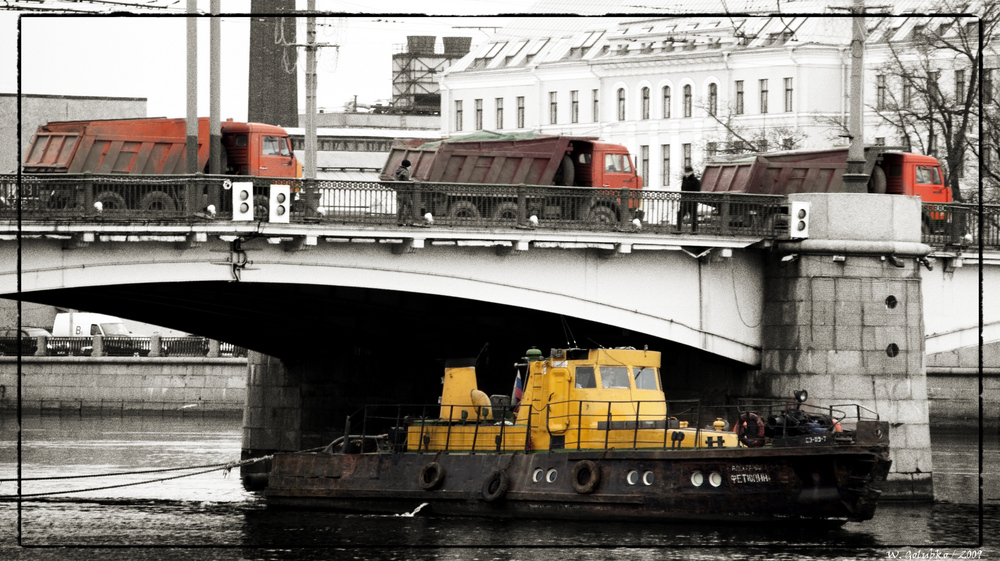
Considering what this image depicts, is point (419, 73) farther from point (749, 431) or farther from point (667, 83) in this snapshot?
point (749, 431)

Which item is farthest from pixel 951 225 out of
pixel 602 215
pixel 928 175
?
pixel 602 215

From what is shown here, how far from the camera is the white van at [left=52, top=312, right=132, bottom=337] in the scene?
275 feet

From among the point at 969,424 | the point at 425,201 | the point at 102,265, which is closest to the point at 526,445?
the point at 425,201

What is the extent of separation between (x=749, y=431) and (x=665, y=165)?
55353 millimetres

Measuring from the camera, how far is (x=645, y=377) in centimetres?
3488

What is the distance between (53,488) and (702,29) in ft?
169

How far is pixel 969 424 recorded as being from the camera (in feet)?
196

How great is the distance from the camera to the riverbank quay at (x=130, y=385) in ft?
239

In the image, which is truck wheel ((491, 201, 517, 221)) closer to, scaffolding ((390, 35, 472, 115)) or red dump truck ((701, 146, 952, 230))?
red dump truck ((701, 146, 952, 230))

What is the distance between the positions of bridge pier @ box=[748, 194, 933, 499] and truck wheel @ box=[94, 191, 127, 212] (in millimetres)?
12646

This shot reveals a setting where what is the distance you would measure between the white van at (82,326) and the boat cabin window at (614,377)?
51629mm

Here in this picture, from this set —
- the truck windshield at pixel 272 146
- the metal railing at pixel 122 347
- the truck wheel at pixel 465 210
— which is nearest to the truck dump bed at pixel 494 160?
the truck windshield at pixel 272 146

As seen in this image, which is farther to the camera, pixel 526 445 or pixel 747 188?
pixel 747 188

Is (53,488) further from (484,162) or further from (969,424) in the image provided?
(969,424)
